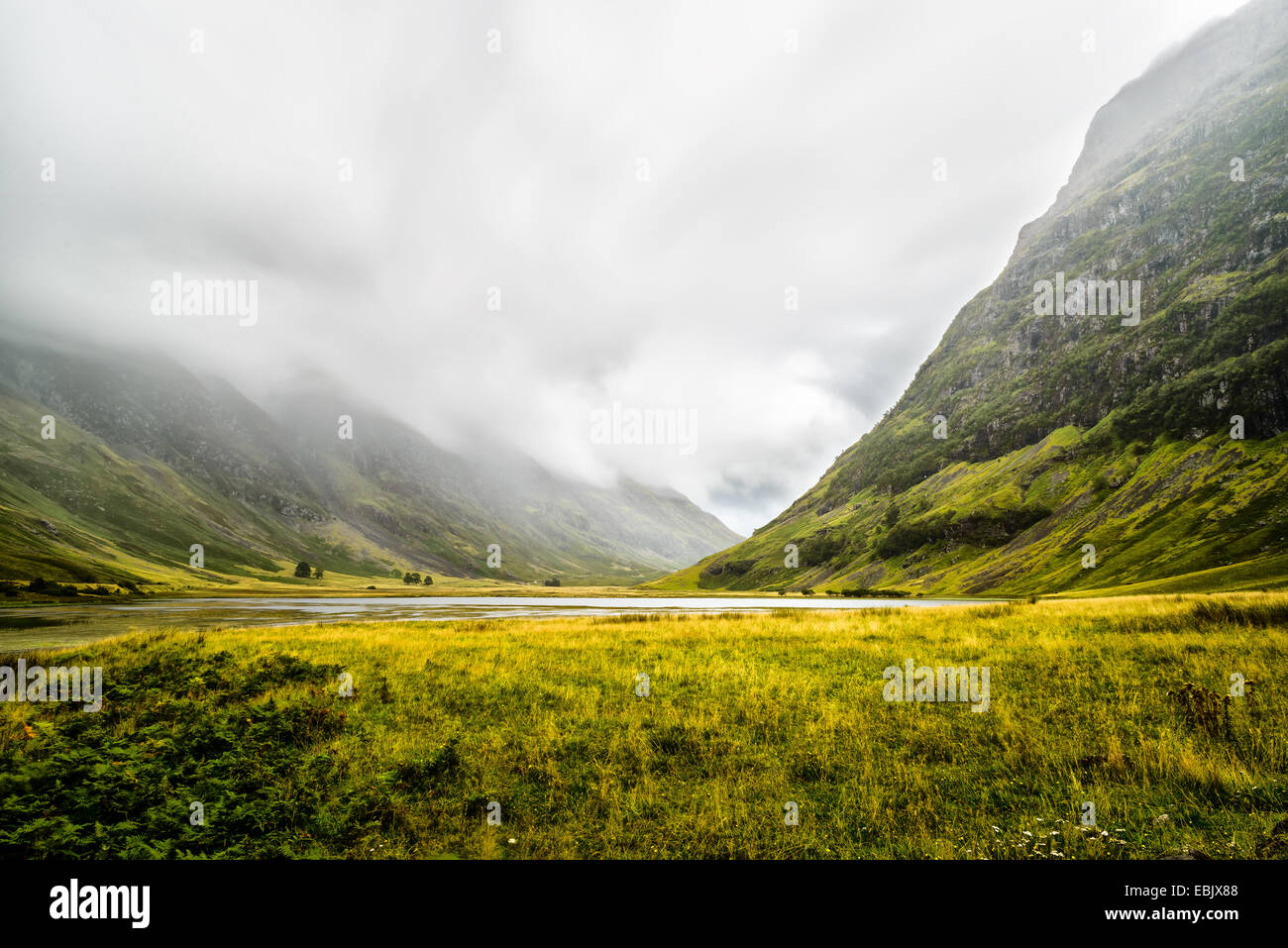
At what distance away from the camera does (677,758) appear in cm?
988

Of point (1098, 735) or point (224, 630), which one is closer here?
point (1098, 735)

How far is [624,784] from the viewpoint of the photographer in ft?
29.4

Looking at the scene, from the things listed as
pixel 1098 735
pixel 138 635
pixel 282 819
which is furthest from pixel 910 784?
pixel 138 635

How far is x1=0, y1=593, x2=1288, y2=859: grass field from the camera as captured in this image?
22.7ft

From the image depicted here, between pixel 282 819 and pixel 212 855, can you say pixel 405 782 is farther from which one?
pixel 212 855

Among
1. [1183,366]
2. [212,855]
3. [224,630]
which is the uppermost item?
[1183,366]

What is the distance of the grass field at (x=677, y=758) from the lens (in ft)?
22.7

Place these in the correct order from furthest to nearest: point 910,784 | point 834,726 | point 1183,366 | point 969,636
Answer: point 1183,366 < point 969,636 < point 834,726 < point 910,784

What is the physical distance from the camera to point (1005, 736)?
10266 mm
